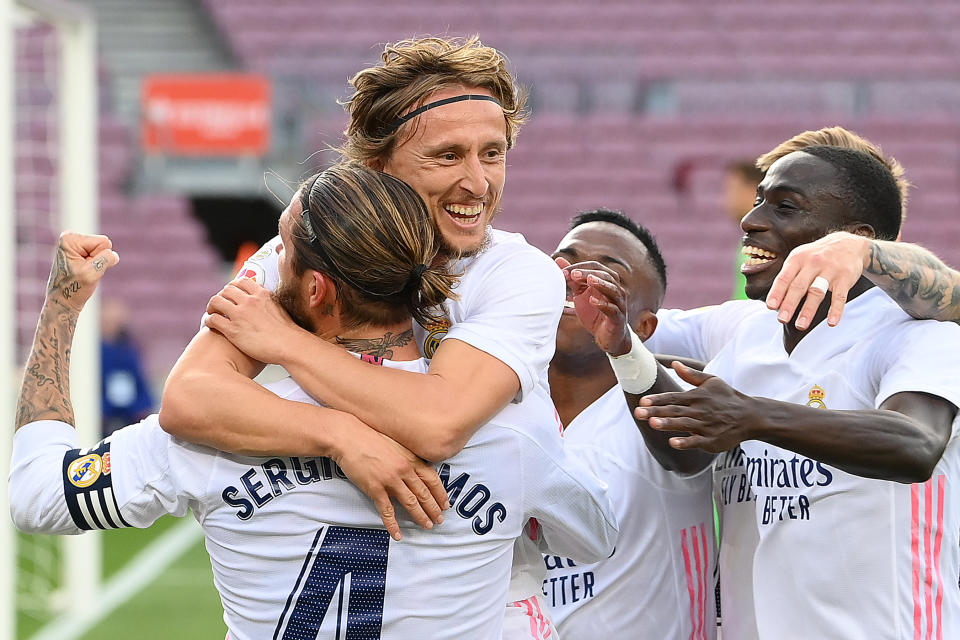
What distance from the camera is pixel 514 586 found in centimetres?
206

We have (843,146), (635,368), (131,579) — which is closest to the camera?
(635,368)

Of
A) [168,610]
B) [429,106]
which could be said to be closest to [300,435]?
[429,106]

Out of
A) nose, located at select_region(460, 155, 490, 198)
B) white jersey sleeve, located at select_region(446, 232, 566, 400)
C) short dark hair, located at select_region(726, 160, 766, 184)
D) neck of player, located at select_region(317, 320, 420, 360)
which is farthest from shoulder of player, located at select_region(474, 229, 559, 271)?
short dark hair, located at select_region(726, 160, 766, 184)

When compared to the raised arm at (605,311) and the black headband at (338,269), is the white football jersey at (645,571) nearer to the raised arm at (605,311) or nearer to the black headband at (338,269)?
the raised arm at (605,311)

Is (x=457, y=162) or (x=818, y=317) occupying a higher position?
(x=457, y=162)

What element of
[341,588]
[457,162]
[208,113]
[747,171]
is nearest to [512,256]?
[457,162]

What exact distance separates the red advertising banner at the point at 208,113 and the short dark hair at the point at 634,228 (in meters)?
12.2

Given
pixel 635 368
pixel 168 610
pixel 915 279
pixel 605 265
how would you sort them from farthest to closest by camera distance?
pixel 168 610
pixel 605 265
pixel 635 368
pixel 915 279

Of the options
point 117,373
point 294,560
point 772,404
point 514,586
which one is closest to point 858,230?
point 772,404

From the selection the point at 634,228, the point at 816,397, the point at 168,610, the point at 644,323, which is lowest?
the point at 168,610

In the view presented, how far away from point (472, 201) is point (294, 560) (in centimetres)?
76

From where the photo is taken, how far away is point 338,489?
1783 millimetres

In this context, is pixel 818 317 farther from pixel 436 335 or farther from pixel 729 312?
pixel 436 335

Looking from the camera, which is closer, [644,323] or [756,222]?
[756,222]
